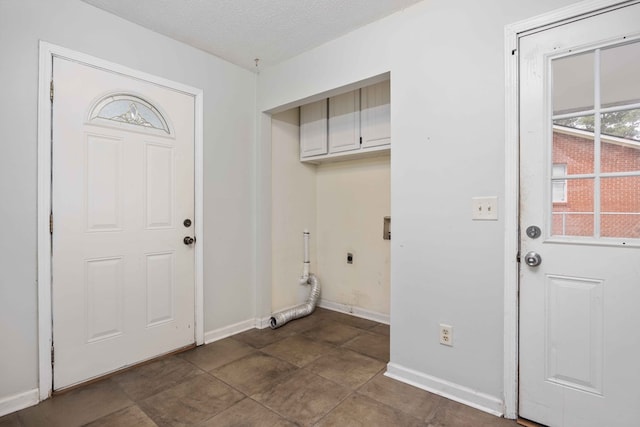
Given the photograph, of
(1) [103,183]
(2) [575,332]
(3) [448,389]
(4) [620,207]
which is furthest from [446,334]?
(1) [103,183]

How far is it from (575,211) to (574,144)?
0.33 metres

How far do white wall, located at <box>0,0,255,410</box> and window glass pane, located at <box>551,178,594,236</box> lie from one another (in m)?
2.37

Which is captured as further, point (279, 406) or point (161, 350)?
point (161, 350)

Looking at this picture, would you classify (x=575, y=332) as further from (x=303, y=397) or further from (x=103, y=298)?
(x=103, y=298)

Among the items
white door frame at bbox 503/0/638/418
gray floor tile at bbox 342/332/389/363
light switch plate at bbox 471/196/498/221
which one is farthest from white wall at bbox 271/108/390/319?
white door frame at bbox 503/0/638/418

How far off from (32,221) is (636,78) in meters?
3.20

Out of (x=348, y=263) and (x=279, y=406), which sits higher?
(x=348, y=263)

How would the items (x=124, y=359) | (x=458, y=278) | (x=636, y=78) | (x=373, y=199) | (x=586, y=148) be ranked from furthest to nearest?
(x=373, y=199)
(x=124, y=359)
(x=458, y=278)
(x=586, y=148)
(x=636, y=78)

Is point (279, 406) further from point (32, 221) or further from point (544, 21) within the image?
point (544, 21)

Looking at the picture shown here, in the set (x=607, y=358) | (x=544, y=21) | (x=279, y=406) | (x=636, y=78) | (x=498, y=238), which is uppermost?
(x=544, y=21)

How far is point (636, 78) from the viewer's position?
140 cm

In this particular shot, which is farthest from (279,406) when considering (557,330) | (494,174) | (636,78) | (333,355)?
(636,78)

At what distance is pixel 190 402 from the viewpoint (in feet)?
6.03

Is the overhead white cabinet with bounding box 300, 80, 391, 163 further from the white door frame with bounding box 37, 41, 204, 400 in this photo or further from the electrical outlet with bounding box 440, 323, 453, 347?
the white door frame with bounding box 37, 41, 204, 400
